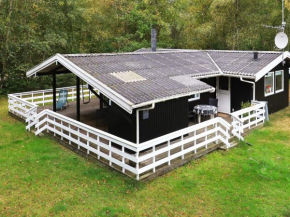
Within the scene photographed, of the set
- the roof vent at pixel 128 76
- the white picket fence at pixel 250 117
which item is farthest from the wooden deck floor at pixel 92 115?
the roof vent at pixel 128 76

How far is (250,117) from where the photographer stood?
11352 millimetres

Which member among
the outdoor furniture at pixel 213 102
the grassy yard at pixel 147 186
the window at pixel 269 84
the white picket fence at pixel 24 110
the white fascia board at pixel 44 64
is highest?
the white fascia board at pixel 44 64

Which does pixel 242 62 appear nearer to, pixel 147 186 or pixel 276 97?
pixel 276 97

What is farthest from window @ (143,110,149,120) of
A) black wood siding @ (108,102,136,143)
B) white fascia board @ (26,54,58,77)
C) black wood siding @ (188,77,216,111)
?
white fascia board @ (26,54,58,77)

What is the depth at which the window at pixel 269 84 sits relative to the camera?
13.8 m

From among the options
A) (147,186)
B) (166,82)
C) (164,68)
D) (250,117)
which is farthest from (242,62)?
(147,186)

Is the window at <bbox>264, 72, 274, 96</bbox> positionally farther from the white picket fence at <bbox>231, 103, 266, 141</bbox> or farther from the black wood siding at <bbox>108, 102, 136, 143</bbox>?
the black wood siding at <bbox>108, 102, 136, 143</bbox>

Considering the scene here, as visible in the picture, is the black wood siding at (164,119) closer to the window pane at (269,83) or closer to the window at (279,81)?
the window pane at (269,83)

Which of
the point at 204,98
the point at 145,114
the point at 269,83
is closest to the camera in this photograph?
the point at 145,114

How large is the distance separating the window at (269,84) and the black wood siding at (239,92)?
1.24 m

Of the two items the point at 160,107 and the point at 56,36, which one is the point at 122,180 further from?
the point at 56,36

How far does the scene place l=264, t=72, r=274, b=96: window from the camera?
1381 cm

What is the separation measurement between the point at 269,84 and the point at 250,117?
357 cm

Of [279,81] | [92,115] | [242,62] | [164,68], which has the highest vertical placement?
[242,62]
